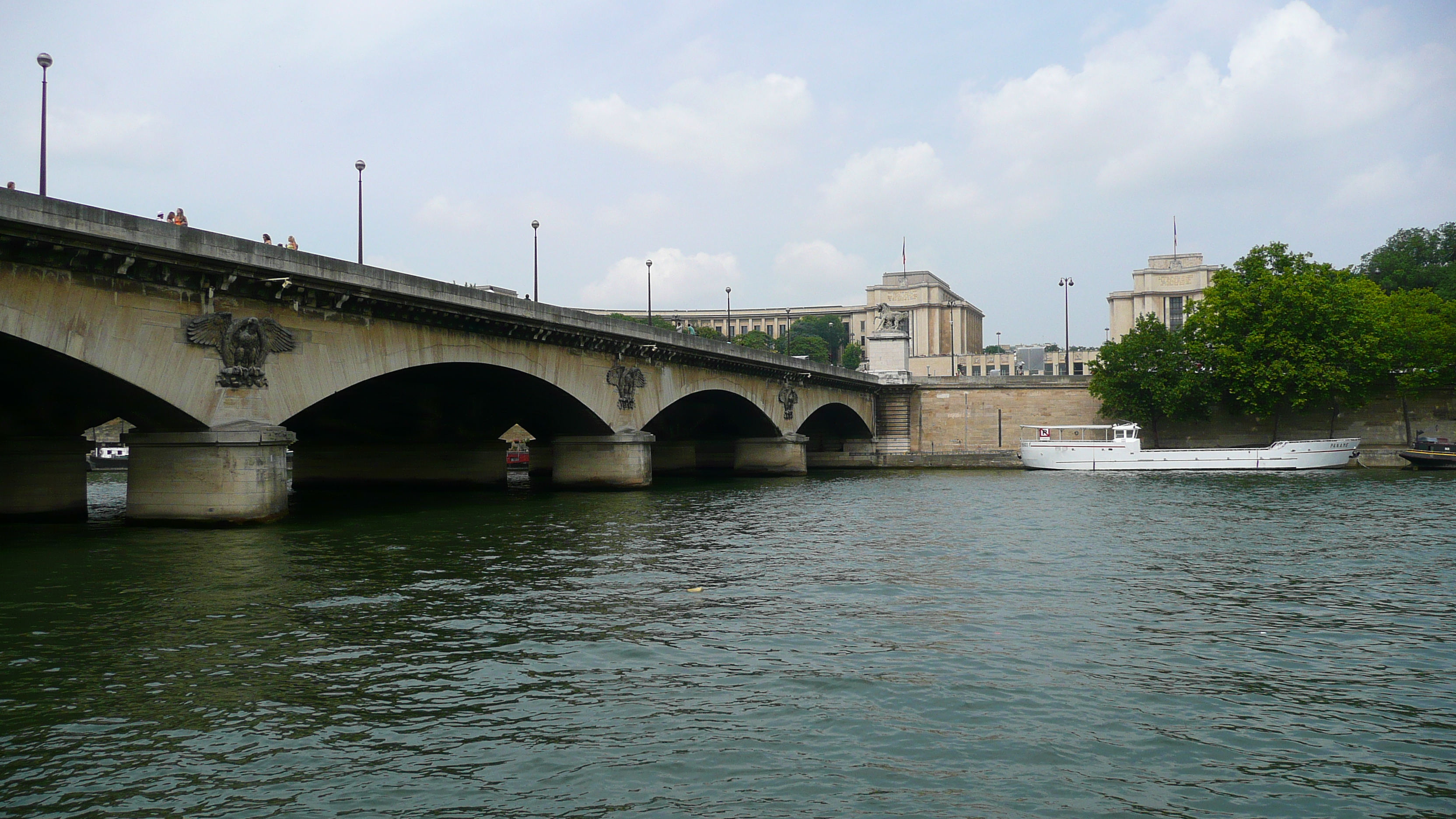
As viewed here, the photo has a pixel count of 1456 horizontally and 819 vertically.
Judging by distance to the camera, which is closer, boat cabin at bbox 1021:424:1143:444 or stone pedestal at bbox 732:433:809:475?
stone pedestal at bbox 732:433:809:475

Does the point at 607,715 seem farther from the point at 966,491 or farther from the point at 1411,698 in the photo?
the point at 966,491

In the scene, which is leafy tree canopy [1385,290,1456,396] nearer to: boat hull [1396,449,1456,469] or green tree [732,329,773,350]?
boat hull [1396,449,1456,469]

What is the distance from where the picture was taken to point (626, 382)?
1789 inches

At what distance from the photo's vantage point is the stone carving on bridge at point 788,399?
207 feet

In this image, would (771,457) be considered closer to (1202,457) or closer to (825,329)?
(1202,457)

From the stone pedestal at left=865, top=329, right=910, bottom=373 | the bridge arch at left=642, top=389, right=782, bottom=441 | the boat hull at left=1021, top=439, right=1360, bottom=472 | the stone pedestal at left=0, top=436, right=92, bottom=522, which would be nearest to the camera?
the stone pedestal at left=0, top=436, right=92, bottom=522

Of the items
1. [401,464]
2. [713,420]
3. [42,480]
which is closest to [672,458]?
[713,420]

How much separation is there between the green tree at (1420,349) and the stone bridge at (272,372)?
159 ft

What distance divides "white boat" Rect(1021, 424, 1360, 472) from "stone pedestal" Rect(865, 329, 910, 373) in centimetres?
2177

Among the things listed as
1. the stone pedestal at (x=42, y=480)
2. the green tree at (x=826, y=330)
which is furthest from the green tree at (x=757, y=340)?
the stone pedestal at (x=42, y=480)

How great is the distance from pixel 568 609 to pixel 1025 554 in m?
12.2

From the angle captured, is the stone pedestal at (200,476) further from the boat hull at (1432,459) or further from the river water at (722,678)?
the boat hull at (1432,459)

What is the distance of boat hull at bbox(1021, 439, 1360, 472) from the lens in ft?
218

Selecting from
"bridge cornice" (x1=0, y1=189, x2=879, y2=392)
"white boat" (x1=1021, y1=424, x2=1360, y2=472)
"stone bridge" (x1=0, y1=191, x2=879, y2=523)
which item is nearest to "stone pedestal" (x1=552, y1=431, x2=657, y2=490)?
"stone bridge" (x1=0, y1=191, x2=879, y2=523)
